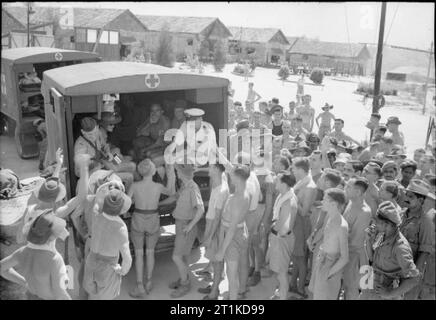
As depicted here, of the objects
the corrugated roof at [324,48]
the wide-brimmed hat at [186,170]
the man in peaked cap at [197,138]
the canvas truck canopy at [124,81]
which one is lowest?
the wide-brimmed hat at [186,170]

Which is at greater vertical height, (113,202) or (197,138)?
(197,138)

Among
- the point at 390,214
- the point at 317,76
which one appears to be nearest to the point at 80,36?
the point at 317,76

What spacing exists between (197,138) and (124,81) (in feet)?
4.37

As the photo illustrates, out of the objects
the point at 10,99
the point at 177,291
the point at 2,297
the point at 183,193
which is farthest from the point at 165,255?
the point at 10,99

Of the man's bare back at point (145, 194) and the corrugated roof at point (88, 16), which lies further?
the corrugated roof at point (88, 16)

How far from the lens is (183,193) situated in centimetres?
550

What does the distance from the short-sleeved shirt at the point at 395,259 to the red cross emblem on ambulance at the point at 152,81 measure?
346cm

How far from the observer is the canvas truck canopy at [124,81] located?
5.62 meters

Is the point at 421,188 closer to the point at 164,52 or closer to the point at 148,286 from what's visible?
the point at 148,286

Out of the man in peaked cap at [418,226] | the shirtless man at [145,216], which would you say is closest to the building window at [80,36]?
the shirtless man at [145,216]

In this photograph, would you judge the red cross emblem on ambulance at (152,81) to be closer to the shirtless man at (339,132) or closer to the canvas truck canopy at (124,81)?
the canvas truck canopy at (124,81)

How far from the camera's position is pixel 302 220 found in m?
5.39

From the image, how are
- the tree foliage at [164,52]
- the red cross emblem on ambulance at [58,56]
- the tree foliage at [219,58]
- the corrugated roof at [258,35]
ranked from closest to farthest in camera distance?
the red cross emblem on ambulance at [58,56]
the tree foliage at [164,52]
the tree foliage at [219,58]
the corrugated roof at [258,35]

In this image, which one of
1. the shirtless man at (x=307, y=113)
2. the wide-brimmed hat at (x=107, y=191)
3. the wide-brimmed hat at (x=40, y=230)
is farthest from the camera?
the shirtless man at (x=307, y=113)
